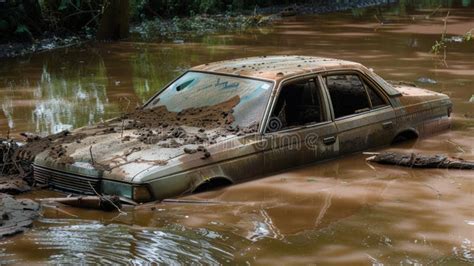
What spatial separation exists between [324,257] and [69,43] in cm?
1719

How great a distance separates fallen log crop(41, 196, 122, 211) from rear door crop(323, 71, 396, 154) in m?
2.84

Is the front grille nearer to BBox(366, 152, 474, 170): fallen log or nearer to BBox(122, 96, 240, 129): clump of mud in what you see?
BBox(122, 96, 240, 129): clump of mud

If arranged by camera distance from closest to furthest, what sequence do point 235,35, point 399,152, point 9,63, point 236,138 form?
point 236,138
point 399,152
point 9,63
point 235,35

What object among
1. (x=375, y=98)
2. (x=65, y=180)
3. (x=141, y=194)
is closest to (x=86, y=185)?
(x=65, y=180)

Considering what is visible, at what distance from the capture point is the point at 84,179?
→ 6645 millimetres

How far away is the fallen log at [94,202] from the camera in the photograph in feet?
20.9

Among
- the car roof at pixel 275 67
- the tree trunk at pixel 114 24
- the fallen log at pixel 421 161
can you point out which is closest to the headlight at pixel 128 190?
the car roof at pixel 275 67

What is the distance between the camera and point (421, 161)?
825cm

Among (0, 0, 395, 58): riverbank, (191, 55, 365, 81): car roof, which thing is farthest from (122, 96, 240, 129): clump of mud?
(0, 0, 395, 58): riverbank

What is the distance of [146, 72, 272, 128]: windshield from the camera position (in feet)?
24.7

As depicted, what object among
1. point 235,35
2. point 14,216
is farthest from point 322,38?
point 14,216

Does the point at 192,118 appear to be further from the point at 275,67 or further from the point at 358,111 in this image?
the point at 358,111

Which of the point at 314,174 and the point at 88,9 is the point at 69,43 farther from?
the point at 314,174

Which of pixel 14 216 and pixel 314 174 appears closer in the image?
pixel 14 216
